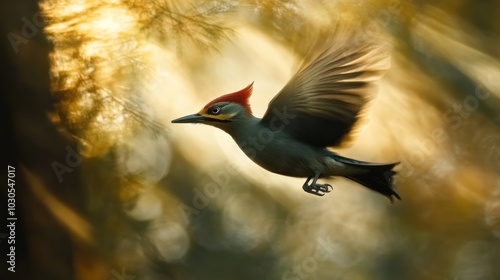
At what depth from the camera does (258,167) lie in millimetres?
1132

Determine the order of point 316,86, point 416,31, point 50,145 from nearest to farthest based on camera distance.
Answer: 1. point 316,86
2. point 50,145
3. point 416,31

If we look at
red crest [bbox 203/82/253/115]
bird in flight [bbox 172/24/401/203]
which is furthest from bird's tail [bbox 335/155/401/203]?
red crest [bbox 203/82/253/115]

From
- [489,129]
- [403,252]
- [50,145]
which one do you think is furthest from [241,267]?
[489,129]

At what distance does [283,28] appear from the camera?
3.69 feet

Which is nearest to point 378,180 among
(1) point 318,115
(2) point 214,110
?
(1) point 318,115

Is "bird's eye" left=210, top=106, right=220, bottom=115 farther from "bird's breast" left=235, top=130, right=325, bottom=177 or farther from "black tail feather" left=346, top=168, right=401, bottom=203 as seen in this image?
"black tail feather" left=346, top=168, right=401, bottom=203

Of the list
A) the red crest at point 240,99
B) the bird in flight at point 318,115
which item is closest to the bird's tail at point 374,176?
the bird in flight at point 318,115

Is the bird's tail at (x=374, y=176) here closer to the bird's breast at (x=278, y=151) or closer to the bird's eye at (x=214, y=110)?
the bird's breast at (x=278, y=151)

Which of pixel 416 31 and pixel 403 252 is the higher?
pixel 416 31

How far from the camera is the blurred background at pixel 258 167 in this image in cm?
112

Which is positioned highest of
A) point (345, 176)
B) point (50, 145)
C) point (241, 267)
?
point (345, 176)

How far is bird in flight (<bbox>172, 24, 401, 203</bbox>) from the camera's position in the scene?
0.81m

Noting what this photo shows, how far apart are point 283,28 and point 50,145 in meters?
0.44

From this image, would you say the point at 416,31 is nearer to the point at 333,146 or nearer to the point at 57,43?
the point at 333,146
